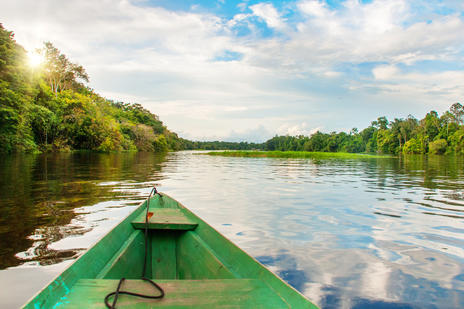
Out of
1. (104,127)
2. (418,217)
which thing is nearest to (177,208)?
(418,217)

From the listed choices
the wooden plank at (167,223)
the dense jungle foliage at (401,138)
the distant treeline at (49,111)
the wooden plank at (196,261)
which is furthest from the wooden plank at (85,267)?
the dense jungle foliage at (401,138)

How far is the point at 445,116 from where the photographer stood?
2992 inches

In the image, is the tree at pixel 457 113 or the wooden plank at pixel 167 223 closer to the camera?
the wooden plank at pixel 167 223

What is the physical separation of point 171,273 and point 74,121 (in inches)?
1643

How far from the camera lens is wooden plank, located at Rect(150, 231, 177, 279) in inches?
124

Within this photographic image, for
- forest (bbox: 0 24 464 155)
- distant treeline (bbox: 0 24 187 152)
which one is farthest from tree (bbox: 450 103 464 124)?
distant treeline (bbox: 0 24 187 152)

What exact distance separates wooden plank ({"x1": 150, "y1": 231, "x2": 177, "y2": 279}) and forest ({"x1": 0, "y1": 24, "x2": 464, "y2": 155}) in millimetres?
25012

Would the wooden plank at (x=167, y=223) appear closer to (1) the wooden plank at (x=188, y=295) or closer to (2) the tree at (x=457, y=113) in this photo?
(1) the wooden plank at (x=188, y=295)

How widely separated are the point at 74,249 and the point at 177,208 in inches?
54.6

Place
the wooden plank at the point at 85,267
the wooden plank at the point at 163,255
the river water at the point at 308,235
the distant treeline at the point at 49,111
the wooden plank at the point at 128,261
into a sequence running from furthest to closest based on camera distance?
the distant treeline at the point at 49,111 → the wooden plank at the point at 163,255 → the river water at the point at 308,235 → the wooden plank at the point at 128,261 → the wooden plank at the point at 85,267

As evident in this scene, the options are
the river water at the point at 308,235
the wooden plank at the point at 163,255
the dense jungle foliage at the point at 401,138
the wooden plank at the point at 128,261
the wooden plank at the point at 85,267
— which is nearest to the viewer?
the wooden plank at the point at 85,267

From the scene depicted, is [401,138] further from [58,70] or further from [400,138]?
[58,70]

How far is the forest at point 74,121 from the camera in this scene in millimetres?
24391

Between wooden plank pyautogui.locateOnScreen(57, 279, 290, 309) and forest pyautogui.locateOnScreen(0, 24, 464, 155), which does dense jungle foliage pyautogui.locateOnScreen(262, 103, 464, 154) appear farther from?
wooden plank pyautogui.locateOnScreen(57, 279, 290, 309)
